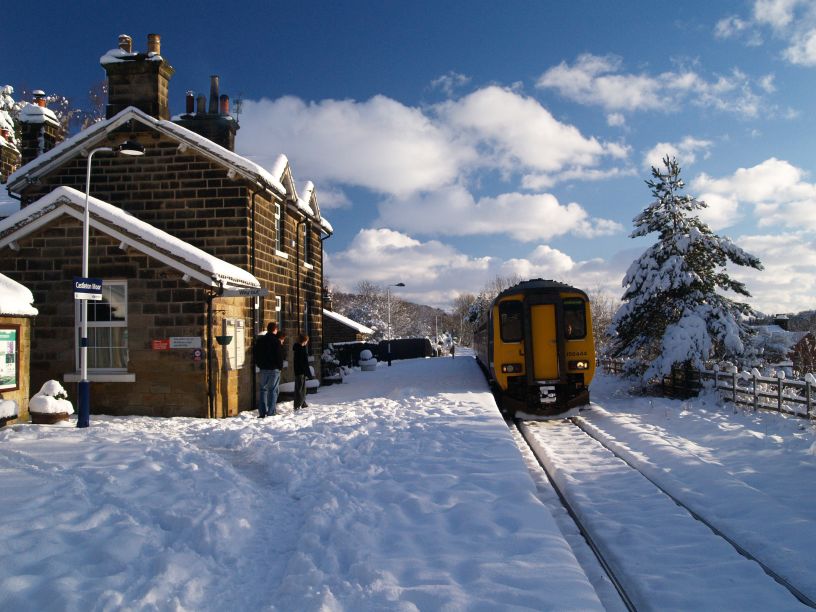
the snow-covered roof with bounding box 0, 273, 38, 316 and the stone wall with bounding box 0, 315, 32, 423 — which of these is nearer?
the snow-covered roof with bounding box 0, 273, 38, 316

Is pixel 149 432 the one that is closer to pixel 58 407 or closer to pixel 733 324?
pixel 58 407

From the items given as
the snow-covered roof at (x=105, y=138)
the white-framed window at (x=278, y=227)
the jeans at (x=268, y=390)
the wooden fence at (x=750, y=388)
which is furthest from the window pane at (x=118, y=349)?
the wooden fence at (x=750, y=388)

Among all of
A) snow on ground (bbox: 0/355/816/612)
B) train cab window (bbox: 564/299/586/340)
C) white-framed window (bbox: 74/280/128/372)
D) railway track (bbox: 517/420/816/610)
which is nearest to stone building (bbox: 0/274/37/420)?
snow on ground (bbox: 0/355/816/612)

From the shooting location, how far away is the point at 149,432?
9555 mm

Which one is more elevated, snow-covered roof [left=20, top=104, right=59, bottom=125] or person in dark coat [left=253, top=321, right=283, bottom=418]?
snow-covered roof [left=20, top=104, right=59, bottom=125]

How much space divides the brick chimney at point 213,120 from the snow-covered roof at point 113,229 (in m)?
6.37

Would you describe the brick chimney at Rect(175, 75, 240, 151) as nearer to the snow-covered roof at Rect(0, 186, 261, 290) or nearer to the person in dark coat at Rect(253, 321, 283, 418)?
the snow-covered roof at Rect(0, 186, 261, 290)

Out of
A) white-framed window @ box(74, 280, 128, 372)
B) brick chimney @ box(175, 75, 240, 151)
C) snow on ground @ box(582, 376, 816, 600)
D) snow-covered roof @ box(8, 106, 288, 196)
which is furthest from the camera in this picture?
brick chimney @ box(175, 75, 240, 151)

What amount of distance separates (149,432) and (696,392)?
572 inches

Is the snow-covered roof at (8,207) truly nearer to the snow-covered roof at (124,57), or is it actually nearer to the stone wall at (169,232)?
the stone wall at (169,232)

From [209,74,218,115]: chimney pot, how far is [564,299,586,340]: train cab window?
12128mm

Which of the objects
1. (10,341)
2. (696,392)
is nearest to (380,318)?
(696,392)

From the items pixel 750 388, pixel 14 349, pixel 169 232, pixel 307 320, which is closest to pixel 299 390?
pixel 169 232

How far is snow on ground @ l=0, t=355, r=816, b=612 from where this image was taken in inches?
159
